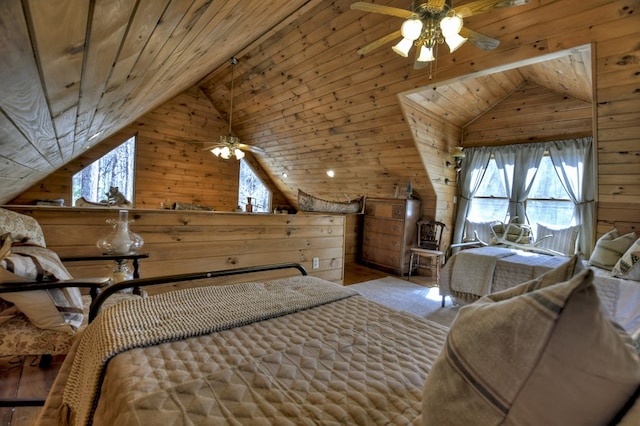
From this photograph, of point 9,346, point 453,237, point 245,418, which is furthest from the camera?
point 453,237

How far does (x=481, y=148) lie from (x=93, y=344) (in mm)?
5448

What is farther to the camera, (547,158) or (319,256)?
(547,158)

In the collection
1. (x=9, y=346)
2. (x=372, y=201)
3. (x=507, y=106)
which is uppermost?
(x=507, y=106)

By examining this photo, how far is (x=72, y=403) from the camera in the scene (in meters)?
0.92

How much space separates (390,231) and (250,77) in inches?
140

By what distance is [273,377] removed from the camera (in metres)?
0.79

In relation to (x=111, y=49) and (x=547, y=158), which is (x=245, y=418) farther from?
(x=547, y=158)

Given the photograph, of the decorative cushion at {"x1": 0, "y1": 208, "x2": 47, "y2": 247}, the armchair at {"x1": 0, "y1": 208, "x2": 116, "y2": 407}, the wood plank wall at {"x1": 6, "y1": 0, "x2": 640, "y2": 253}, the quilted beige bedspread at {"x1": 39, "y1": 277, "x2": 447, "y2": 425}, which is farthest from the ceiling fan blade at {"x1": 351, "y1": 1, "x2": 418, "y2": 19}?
the decorative cushion at {"x1": 0, "y1": 208, "x2": 47, "y2": 247}

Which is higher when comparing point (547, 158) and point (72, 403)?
point (547, 158)

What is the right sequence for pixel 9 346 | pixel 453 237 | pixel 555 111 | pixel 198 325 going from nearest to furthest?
1. pixel 198 325
2. pixel 9 346
3. pixel 555 111
4. pixel 453 237

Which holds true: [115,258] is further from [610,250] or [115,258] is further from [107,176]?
[107,176]

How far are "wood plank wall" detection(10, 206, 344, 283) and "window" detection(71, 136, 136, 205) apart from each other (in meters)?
4.19

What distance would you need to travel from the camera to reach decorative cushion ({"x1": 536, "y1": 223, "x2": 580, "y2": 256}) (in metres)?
4.09

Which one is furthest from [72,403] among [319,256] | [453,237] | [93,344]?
[453,237]
